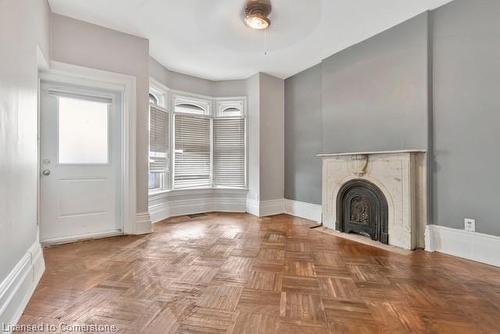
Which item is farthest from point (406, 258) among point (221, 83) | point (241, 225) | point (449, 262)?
point (221, 83)

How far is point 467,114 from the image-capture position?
2.50 meters

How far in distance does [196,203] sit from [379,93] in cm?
360

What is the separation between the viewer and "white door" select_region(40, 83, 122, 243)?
2869 millimetres

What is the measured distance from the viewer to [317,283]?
76.7 inches

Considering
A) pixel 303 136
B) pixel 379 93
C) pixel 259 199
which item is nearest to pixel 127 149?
pixel 259 199

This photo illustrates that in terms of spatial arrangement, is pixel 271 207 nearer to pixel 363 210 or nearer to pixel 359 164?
pixel 363 210

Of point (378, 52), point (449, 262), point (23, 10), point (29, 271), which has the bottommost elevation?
point (449, 262)

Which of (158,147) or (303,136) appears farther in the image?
(303,136)

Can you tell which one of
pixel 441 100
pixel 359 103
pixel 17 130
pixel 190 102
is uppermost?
pixel 190 102

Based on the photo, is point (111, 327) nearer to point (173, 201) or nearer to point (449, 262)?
point (449, 262)

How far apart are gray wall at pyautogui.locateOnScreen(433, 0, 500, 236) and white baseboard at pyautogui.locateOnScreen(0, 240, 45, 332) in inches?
145

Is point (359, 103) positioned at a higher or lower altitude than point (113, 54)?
lower

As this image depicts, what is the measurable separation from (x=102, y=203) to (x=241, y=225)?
1.96m

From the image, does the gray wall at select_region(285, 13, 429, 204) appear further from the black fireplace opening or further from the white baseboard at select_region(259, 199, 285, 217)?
the black fireplace opening
